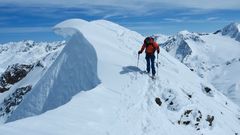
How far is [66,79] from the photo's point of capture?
95.5 feet

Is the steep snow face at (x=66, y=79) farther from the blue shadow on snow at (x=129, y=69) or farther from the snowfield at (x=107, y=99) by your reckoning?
the blue shadow on snow at (x=129, y=69)

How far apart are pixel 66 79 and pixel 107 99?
8.39 metres

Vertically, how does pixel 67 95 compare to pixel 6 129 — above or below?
below

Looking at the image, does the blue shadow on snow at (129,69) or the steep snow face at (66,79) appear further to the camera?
the steep snow face at (66,79)

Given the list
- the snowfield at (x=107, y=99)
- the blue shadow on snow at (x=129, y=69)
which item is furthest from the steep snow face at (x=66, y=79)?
the blue shadow on snow at (x=129, y=69)

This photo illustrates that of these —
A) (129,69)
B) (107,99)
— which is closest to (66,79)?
(129,69)

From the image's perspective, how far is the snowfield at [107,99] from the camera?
1745 cm

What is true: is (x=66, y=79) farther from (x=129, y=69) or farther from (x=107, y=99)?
(x=107, y=99)

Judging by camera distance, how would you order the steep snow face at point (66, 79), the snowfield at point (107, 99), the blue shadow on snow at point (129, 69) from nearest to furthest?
the snowfield at point (107, 99)
the blue shadow on snow at point (129, 69)
the steep snow face at point (66, 79)

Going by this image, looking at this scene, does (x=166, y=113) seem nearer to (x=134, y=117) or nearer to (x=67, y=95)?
(x=134, y=117)

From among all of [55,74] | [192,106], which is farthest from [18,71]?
[192,106]

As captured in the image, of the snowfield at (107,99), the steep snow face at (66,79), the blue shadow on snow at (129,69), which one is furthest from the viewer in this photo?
the steep snow face at (66,79)

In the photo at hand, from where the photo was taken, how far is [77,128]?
54.0 feet

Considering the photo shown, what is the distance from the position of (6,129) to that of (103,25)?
28472mm
